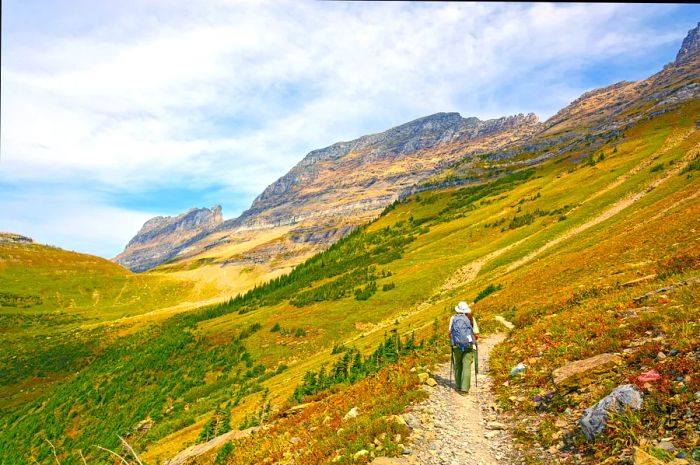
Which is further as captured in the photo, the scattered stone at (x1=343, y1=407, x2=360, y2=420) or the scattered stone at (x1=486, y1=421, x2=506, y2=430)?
the scattered stone at (x1=343, y1=407, x2=360, y2=420)

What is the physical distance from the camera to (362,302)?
58844 millimetres

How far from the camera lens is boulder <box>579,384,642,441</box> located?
27.8ft

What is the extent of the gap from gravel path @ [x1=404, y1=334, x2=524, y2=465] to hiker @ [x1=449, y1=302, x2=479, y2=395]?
0.49m

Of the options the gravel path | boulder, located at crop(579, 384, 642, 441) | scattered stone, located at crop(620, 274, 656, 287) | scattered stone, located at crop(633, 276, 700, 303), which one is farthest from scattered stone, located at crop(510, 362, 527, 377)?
scattered stone, located at crop(620, 274, 656, 287)

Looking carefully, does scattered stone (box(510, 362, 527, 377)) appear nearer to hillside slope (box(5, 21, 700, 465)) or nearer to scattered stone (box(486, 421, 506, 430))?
hillside slope (box(5, 21, 700, 465))

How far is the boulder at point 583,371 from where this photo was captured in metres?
10.9

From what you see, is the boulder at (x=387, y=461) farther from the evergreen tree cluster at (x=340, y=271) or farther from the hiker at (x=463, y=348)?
the evergreen tree cluster at (x=340, y=271)

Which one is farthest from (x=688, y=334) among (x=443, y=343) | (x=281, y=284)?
(x=281, y=284)

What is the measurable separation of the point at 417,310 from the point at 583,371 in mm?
38755

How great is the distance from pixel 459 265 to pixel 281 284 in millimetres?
80482

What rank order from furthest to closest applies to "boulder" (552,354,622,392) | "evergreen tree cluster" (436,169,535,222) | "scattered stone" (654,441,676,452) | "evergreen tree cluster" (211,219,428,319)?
"evergreen tree cluster" (436,169,535,222) → "evergreen tree cluster" (211,219,428,319) → "boulder" (552,354,622,392) → "scattered stone" (654,441,676,452)

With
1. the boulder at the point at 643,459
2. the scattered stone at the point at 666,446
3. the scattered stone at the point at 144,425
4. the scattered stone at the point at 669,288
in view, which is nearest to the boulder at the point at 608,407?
the scattered stone at the point at 666,446

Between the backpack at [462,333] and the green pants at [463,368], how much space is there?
0.75 feet

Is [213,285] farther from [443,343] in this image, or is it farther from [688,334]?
[688,334]
